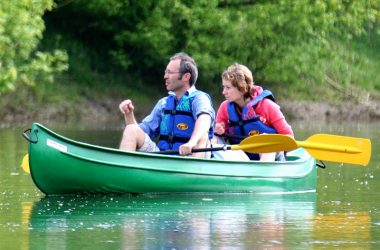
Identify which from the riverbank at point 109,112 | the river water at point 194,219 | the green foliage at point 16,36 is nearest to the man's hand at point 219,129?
the river water at point 194,219

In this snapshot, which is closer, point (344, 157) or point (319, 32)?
point (344, 157)

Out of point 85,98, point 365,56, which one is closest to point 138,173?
point 85,98

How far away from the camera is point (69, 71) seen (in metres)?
27.7

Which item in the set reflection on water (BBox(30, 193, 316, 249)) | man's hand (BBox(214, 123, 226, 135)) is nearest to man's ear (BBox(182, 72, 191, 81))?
man's hand (BBox(214, 123, 226, 135))

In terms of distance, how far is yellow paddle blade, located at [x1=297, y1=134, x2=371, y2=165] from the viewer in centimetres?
1305

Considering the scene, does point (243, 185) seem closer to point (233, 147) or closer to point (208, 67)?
point (233, 147)

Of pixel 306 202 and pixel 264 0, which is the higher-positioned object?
pixel 264 0

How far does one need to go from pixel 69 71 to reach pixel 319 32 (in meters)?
5.34

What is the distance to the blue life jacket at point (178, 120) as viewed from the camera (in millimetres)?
12273

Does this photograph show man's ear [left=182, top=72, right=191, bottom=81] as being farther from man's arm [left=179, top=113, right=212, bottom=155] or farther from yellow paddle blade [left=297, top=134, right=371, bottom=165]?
yellow paddle blade [left=297, top=134, right=371, bottom=165]

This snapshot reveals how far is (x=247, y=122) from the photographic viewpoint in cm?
1286

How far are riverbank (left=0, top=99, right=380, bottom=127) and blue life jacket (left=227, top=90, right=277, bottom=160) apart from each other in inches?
454

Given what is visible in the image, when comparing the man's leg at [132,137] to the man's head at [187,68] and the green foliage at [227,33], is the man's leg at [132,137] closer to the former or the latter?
the man's head at [187,68]

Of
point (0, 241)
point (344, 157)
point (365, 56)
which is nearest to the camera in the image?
point (0, 241)
